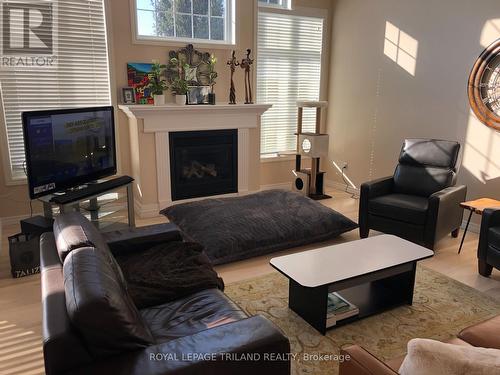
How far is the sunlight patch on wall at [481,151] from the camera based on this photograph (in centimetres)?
399

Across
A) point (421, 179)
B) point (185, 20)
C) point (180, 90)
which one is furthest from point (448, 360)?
point (185, 20)

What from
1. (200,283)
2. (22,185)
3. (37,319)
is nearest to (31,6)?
(22,185)

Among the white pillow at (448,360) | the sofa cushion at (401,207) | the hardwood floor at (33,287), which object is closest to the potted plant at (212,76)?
the hardwood floor at (33,287)

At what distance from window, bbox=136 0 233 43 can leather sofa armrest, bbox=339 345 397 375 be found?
4.17 metres

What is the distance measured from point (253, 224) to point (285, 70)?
9.31ft

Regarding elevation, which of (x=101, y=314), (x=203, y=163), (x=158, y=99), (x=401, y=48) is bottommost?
(x=203, y=163)

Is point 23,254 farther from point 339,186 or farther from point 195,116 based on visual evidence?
point 339,186

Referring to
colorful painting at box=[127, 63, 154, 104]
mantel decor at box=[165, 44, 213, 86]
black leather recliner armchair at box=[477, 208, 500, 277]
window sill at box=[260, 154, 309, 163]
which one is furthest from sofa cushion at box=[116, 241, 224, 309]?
window sill at box=[260, 154, 309, 163]

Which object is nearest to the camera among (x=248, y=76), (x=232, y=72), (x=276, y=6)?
(x=232, y=72)

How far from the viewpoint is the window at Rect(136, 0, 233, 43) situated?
4.58 meters

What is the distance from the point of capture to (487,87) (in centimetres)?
395

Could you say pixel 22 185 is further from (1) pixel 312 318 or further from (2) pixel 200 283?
(1) pixel 312 318

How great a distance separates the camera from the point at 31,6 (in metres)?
4.00

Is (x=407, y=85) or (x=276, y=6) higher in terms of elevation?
(x=276, y=6)
